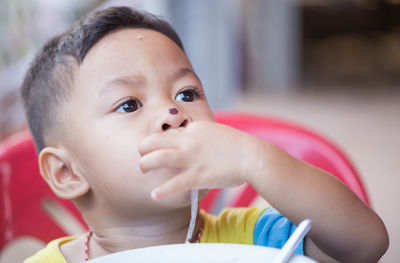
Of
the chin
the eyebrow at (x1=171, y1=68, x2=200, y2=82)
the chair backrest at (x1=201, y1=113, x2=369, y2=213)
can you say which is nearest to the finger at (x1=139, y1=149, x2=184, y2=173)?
the chin

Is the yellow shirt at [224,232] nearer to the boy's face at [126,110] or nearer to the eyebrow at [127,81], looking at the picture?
the boy's face at [126,110]

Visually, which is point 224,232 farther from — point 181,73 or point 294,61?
point 294,61

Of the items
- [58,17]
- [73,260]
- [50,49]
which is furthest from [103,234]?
[58,17]

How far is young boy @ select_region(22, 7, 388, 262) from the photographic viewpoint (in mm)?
558

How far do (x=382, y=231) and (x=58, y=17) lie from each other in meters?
2.84

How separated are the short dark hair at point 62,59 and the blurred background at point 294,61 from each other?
0.42 ft

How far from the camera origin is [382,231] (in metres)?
0.63

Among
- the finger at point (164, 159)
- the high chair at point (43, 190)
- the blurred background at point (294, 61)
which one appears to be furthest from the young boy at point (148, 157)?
the high chair at point (43, 190)

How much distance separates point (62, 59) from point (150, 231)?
301mm

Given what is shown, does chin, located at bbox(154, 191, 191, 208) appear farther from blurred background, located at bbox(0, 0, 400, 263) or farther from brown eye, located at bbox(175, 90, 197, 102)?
blurred background, located at bbox(0, 0, 400, 263)

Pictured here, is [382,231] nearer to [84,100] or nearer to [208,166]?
[208,166]

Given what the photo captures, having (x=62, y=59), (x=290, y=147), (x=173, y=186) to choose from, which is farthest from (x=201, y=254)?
(x=290, y=147)

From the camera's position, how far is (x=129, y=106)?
0.71 m

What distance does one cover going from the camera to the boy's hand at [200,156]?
1.72ft
